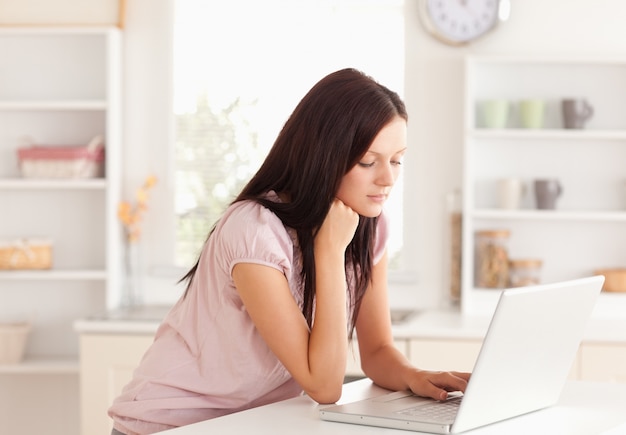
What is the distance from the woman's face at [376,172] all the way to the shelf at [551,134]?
1893 mm

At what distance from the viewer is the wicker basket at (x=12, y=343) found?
12.9 feet

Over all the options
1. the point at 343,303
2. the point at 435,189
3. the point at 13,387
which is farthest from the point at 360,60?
the point at 343,303

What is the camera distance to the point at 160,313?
12.7ft

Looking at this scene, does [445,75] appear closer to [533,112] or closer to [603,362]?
[533,112]

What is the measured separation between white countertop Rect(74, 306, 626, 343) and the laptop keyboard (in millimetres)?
1581

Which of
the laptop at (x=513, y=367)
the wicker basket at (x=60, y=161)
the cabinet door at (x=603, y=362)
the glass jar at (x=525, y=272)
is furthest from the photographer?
the wicker basket at (x=60, y=161)

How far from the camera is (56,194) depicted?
165 inches

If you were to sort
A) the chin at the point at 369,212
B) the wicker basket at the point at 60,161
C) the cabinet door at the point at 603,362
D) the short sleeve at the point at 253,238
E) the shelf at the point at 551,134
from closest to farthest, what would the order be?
the short sleeve at the point at 253,238 < the chin at the point at 369,212 < the cabinet door at the point at 603,362 < the shelf at the point at 551,134 < the wicker basket at the point at 60,161

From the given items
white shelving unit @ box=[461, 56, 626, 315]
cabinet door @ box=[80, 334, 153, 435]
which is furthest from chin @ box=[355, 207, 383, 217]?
white shelving unit @ box=[461, 56, 626, 315]

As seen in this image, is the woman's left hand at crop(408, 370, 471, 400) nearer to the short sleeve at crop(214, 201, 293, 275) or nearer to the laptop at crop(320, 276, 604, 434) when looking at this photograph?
the laptop at crop(320, 276, 604, 434)

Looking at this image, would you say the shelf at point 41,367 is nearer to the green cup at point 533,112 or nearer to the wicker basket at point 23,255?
the wicker basket at point 23,255

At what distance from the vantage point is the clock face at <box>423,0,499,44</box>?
394 cm

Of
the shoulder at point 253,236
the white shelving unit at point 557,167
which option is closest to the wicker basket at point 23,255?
the white shelving unit at point 557,167

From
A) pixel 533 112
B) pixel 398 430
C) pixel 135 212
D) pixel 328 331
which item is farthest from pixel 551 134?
pixel 398 430
